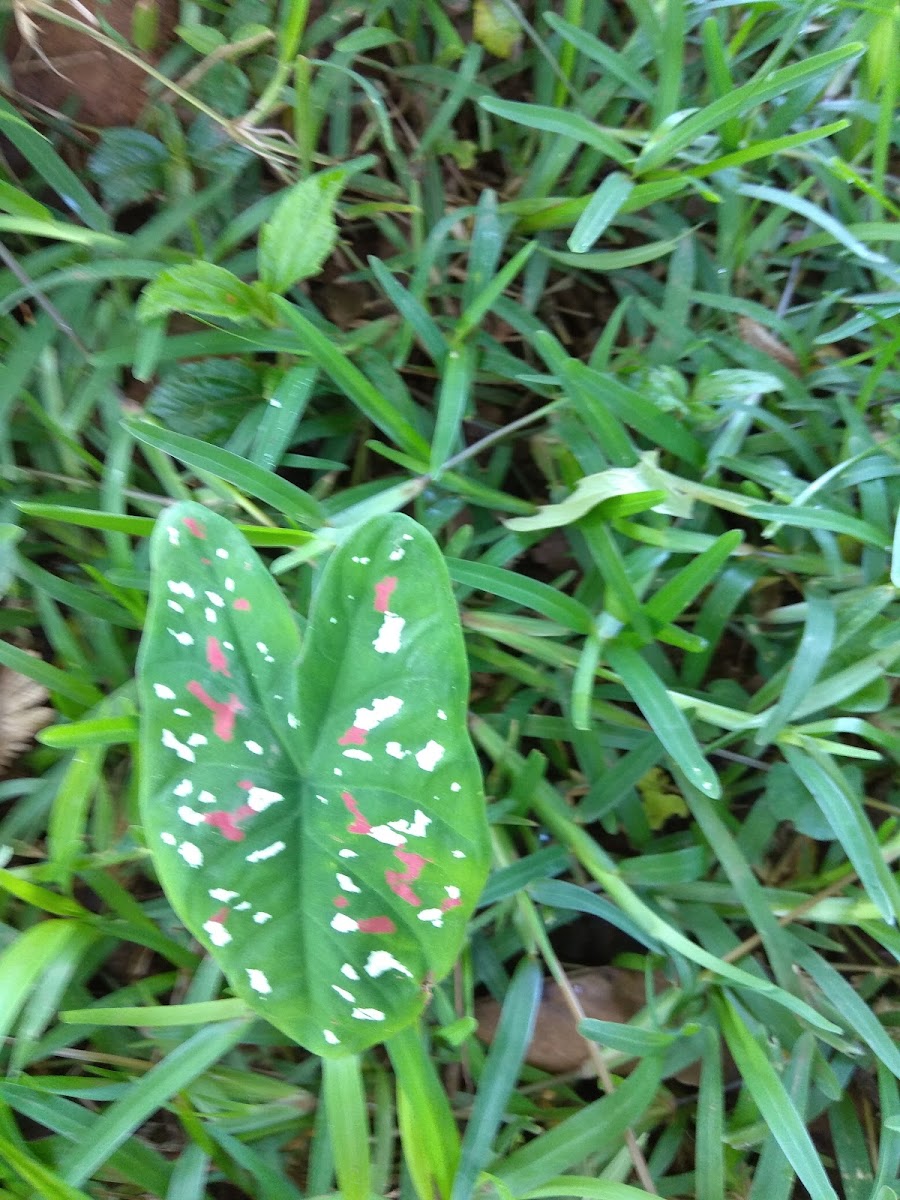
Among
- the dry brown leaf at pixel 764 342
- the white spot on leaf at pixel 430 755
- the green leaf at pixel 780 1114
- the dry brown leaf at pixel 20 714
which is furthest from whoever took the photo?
the dry brown leaf at pixel 764 342

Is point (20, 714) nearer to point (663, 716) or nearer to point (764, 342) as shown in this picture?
point (663, 716)

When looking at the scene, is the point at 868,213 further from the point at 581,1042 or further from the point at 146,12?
the point at 581,1042

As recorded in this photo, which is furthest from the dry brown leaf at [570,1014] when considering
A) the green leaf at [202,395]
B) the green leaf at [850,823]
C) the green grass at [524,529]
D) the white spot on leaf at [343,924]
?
the green leaf at [202,395]

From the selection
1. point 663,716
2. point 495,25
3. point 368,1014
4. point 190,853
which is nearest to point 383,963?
point 368,1014

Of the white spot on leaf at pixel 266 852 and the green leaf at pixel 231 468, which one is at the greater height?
the green leaf at pixel 231 468

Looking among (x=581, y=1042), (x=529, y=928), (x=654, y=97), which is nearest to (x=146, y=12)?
(x=654, y=97)

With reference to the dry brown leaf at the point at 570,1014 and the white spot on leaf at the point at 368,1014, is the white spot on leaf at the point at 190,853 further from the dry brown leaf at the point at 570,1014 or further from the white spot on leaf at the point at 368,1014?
the dry brown leaf at the point at 570,1014

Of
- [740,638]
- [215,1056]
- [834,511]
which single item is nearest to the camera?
[215,1056]

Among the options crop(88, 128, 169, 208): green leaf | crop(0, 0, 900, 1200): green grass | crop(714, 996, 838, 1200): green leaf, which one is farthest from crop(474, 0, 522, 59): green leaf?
crop(714, 996, 838, 1200): green leaf
